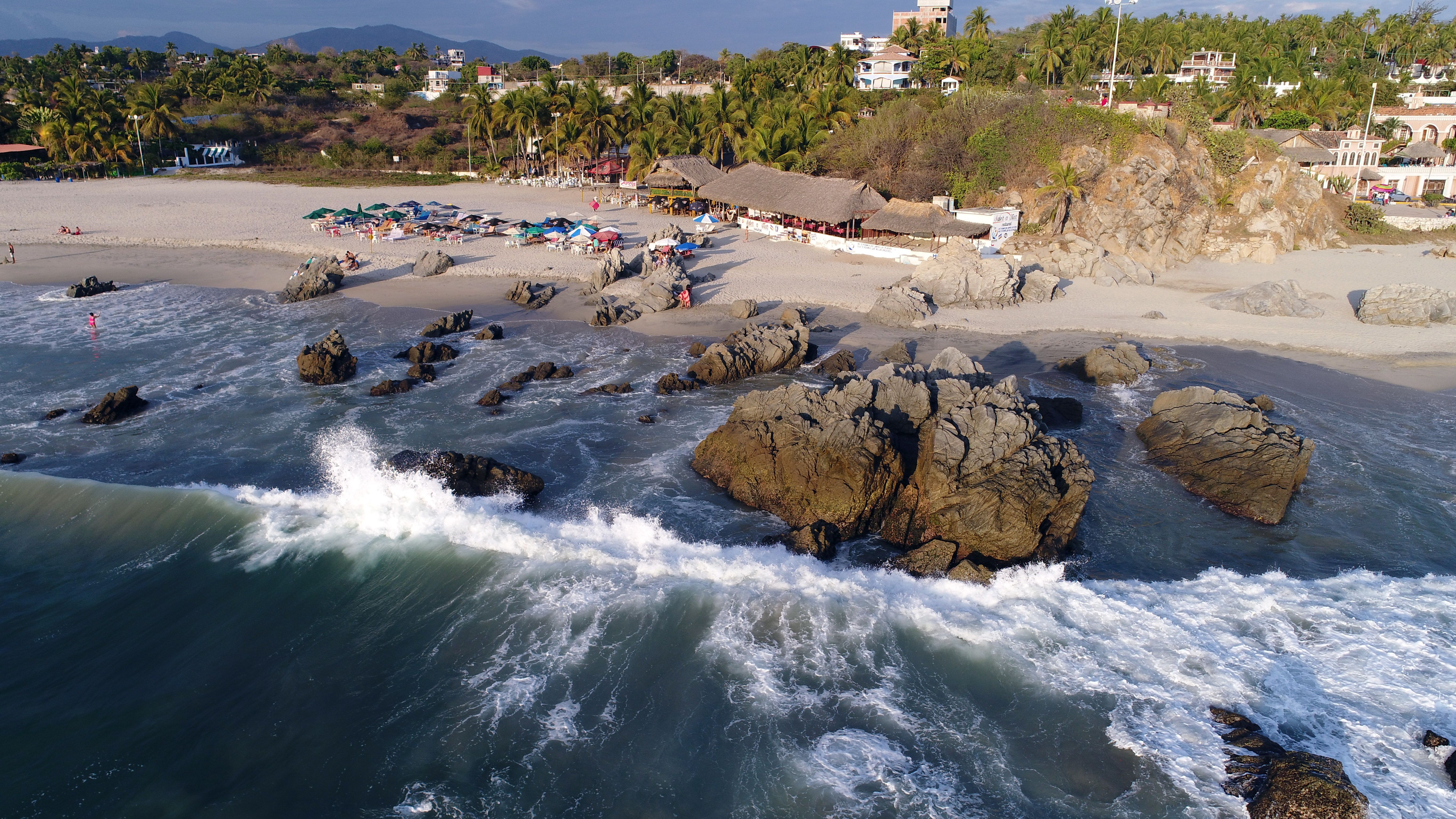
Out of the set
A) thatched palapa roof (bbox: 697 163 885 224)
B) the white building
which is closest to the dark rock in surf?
thatched palapa roof (bbox: 697 163 885 224)

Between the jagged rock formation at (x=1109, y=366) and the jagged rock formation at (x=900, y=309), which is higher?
the jagged rock formation at (x=900, y=309)

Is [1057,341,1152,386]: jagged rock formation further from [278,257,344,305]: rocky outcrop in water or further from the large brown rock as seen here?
[278,257,344,305]: rocky outcrop in water

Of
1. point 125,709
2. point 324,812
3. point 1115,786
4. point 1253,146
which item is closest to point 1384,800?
point 1115,786

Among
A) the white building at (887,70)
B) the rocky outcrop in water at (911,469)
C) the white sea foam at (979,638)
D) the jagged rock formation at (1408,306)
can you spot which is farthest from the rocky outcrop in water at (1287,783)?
the white building at (887,70)

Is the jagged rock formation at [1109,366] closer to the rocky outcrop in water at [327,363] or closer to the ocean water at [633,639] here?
the ocean water at [633,639]

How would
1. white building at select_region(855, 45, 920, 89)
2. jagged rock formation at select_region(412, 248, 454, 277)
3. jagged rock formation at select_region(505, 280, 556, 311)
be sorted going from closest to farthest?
jagged rock formation at select_region(505, 280, 556, 311), jagged rock formation at select_region(412, 248, 454, 277), white building at select_region(855, 45, 920, 89)

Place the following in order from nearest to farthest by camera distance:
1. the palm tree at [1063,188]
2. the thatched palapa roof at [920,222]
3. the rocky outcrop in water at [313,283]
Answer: the rocky outcrop in water at [313,283]
the thatched palapa roof at [920,222]
the palm tree at [1063,188]

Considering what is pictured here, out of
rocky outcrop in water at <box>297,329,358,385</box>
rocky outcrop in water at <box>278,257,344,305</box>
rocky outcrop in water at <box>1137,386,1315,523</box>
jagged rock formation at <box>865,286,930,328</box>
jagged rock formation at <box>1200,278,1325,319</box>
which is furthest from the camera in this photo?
rocky outcrop in water at <box>278,257,344,305</box>
